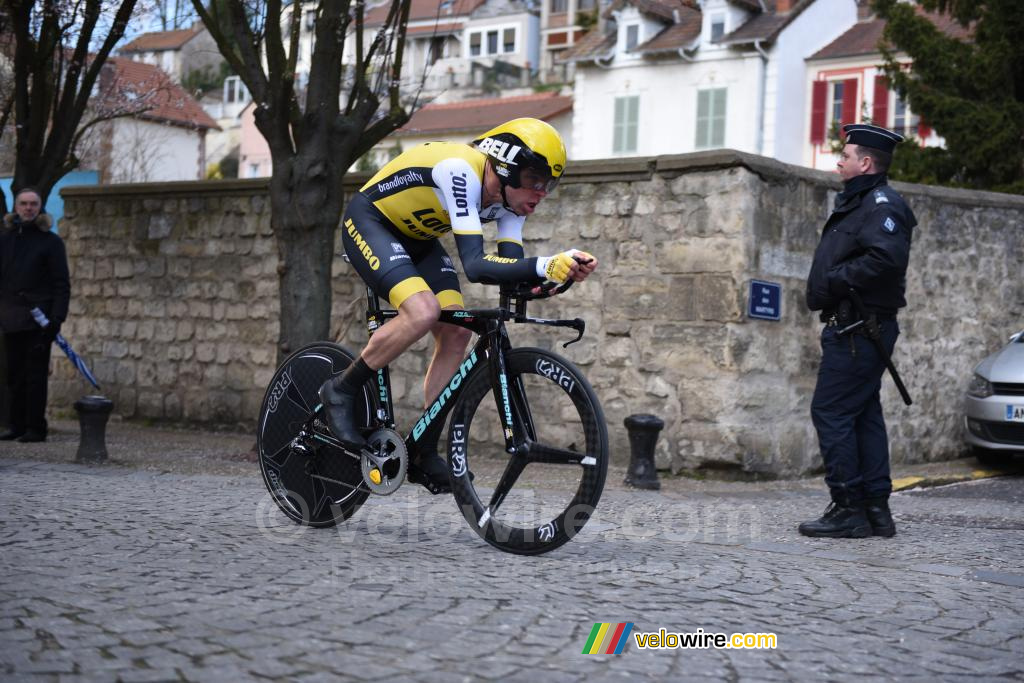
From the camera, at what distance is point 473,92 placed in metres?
62.6

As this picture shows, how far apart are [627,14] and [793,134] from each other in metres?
7.94

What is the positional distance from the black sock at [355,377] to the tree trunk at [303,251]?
4.43 meters

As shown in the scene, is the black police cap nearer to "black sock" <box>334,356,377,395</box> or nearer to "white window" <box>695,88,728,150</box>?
"black sock" <box>334,356,377,395</box>

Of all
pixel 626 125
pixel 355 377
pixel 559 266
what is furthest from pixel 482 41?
pixel 559 266

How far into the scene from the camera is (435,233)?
554 cm

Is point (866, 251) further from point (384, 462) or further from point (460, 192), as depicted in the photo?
point (384, 462)

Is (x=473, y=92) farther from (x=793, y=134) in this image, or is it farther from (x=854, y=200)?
(x=854, y=200)

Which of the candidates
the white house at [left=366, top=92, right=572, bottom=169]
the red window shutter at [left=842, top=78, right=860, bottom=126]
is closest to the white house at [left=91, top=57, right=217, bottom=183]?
the white house at [left=366, top=92, right=572, bottom=169]

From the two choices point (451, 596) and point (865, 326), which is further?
point (865, 326)

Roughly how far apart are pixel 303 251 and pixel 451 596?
5.93m

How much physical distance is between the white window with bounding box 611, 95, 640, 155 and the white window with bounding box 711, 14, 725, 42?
12.5ft

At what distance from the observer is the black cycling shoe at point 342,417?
5.41 metres

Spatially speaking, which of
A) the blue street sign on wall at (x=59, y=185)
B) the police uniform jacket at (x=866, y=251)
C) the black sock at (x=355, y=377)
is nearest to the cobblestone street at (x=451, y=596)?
the black sock at (x=355, y=377)

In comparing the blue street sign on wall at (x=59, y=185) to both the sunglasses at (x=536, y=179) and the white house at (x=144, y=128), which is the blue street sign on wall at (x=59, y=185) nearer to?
the white house at (x=144, y=128)
